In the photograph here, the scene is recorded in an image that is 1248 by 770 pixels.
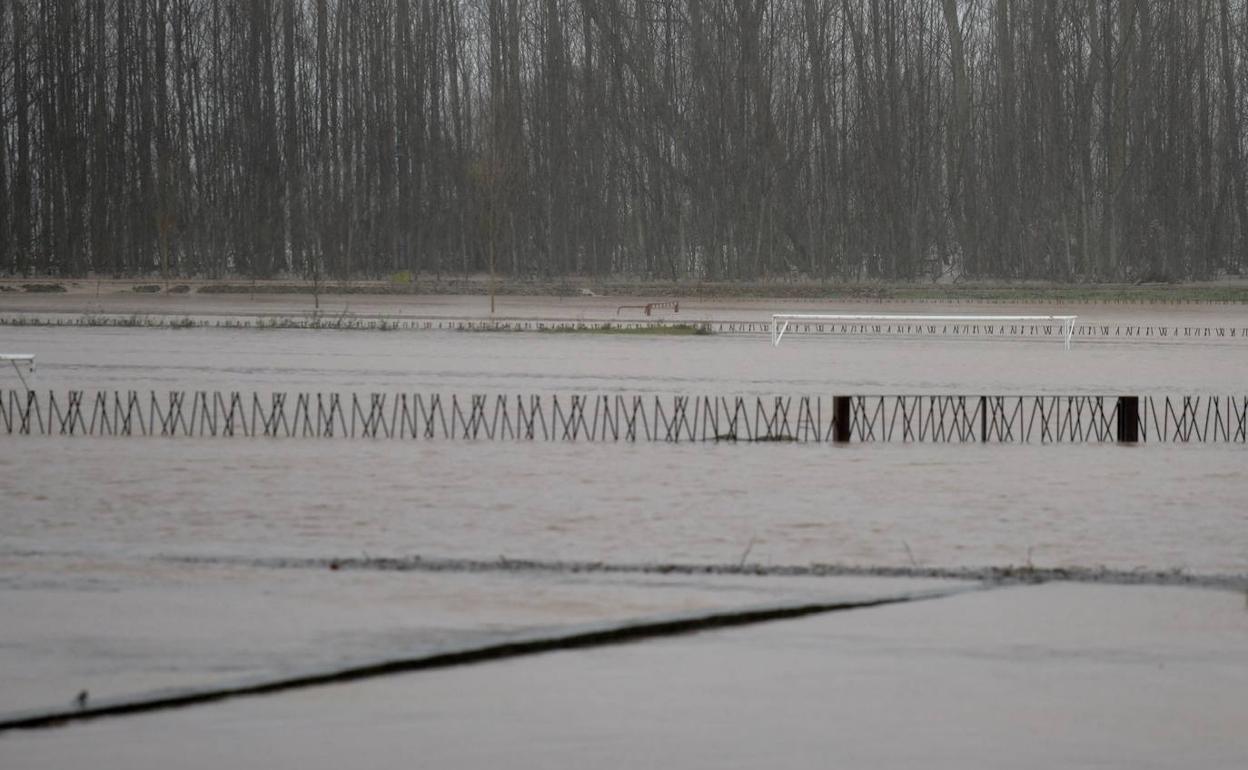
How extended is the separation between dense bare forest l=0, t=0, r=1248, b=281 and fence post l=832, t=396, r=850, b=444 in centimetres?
4287

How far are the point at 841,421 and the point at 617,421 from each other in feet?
8.04

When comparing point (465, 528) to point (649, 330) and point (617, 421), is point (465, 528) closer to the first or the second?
point (617, 421)

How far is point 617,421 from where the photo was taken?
1994cm

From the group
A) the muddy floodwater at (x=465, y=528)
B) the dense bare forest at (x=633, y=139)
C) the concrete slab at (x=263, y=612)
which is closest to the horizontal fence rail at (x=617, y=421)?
the muddy floodwater at (x=465, y=528)

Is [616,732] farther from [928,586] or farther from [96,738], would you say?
[928,586]

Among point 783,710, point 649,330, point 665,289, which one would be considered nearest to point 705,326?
point 649,330

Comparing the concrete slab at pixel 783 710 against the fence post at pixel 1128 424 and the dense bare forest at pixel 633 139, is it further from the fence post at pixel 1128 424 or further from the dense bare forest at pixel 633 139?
the dense bare forest at pixel 633 139

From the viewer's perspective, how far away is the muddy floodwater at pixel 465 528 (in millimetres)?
8914

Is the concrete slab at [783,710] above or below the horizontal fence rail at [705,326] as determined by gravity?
below

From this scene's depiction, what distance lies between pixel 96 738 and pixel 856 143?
60.3m

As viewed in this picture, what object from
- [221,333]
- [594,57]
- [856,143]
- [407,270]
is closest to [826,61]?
[856,143]

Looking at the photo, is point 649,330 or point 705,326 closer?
point 649,330

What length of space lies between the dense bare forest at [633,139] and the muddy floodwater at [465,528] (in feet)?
147

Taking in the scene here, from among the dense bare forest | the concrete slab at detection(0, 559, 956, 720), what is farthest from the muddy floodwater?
the dense bare forest
